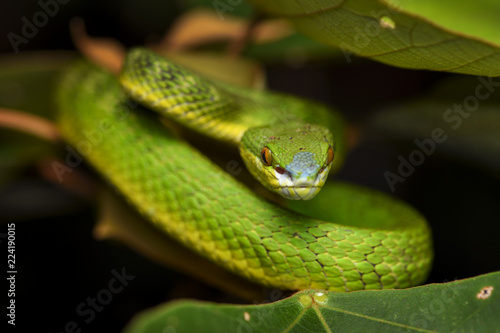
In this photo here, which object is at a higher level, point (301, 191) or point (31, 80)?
point (301, 191)

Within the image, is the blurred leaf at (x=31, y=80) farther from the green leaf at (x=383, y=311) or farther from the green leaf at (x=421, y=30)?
the green leaf at (x=383, y=311)

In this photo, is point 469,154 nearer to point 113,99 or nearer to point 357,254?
point 357,254

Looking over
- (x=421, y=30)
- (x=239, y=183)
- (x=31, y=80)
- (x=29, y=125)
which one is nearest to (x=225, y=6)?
(x=31, y=80)

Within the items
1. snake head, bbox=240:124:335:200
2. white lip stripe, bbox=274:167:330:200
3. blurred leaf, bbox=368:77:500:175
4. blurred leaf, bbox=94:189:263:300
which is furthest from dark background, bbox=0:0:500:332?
white lip stripe, bbox=274:167:330:200

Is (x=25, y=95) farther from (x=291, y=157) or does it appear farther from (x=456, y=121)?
(x=456, y=121)

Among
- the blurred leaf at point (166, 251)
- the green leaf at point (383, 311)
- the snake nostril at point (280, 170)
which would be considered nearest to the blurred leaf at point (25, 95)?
the blurred leaf at point (166, 251)

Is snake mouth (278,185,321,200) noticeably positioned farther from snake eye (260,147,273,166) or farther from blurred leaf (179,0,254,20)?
blurred leaf (179,0,254,20)

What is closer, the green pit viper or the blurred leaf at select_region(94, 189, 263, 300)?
the green pit viper
